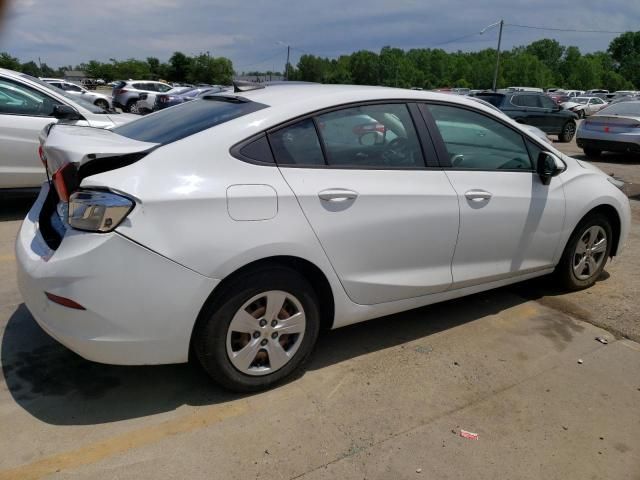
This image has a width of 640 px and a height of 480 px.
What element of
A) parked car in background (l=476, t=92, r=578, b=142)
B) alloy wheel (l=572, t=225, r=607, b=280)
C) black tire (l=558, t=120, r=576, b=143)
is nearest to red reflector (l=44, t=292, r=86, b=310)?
alloy wheel (l=572, t=225, r=607, b=280)

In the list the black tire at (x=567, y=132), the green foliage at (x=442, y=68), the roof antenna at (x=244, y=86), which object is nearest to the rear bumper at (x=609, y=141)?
the black tire at (x=567, y=132)

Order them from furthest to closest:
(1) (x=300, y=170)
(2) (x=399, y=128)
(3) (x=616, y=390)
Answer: (2) (x=399, y=128) → (3) (x=616, y=390) → (1) (x=300, y=170)

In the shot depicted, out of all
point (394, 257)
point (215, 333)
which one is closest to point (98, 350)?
point (215, 333)

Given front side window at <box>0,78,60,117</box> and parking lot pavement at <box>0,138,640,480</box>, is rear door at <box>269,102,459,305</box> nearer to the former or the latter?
parking lot pavement at <box>0,138,640,480</box>

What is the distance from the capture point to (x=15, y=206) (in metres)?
6.90

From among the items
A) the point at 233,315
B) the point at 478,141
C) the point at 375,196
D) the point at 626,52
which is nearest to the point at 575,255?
the point at 478,141

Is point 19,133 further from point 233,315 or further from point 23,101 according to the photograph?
point 233,315

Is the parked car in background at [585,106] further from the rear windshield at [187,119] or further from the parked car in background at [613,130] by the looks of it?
the rear windshield at [187,119]

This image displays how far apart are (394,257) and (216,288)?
112cm

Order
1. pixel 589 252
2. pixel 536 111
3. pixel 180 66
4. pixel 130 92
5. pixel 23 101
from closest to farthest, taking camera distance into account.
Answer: pixel 589 252, pixel 23 101, pixel 536 111, pixel 130 92, pixel 180 66

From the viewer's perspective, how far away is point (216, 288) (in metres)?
2.63

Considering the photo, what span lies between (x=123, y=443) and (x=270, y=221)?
1237mm

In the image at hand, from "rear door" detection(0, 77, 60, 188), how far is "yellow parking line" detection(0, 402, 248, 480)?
447 cm

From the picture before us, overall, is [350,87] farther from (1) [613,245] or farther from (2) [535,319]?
(1) [613,245]
